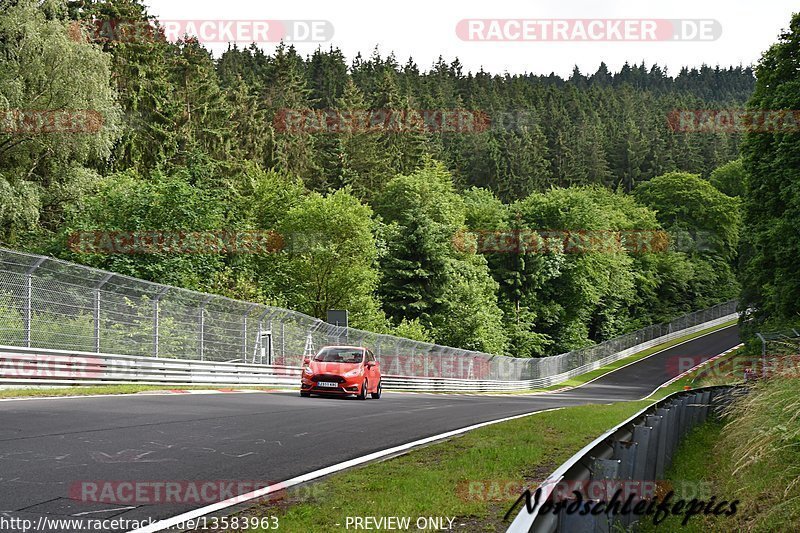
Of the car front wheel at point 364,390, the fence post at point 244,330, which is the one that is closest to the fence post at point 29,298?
the car front wheel at point 364,390

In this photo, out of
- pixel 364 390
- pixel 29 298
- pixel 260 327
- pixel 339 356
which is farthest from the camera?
pixel 260 327

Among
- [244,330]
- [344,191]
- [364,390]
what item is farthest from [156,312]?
[344,191]

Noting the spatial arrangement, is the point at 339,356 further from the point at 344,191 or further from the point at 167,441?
the point at 344,191

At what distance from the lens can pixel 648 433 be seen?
8570 millimetres

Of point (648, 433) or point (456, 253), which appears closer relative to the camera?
point (648, 433)

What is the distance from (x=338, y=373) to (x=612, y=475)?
17118 millimetres

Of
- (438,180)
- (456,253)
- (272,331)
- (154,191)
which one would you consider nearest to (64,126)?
(154,191)

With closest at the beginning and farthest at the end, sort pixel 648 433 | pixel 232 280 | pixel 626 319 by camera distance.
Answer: pixel 648 433
pixel 232 280
pixel 626 319

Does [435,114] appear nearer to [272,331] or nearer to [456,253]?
[456,253]

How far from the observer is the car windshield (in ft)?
77.6

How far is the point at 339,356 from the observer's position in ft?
78.0

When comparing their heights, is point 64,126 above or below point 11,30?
below

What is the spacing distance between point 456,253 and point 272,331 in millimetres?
46035

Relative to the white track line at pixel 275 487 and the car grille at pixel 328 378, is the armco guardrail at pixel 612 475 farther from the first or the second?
the car grille at pixel 328 378
